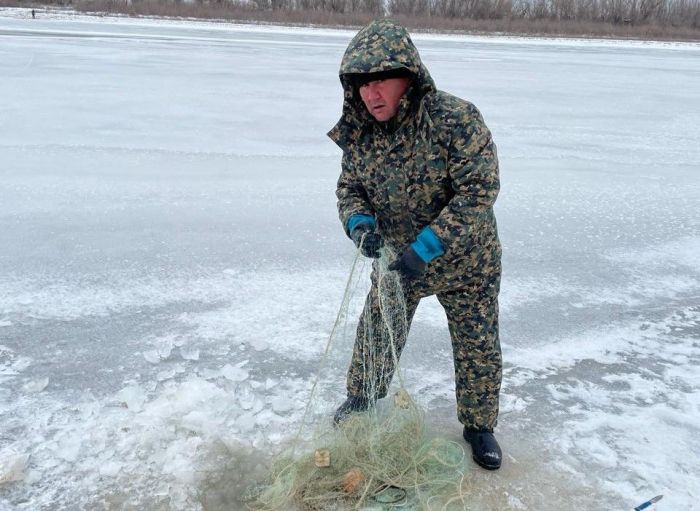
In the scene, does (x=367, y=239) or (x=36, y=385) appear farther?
(x=36, y=385)

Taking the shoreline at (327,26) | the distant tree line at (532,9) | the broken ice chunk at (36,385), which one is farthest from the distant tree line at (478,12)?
the broken ice chunk at (36,385)

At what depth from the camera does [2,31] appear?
52.9 ft

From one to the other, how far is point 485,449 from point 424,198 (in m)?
1.03

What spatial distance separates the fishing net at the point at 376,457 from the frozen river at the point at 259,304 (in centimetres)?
12

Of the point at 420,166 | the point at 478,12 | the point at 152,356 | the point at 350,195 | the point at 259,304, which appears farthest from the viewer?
the point at 478,12

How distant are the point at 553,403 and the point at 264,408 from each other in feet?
4.29

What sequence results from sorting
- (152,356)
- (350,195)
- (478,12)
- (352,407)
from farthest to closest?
1. (478,12)
2. (152,356)
3. (352,407)
4. (350,195)

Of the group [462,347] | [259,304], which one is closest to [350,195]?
[462,347]

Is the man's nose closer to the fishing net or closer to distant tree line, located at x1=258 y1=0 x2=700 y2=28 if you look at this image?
the fishing net

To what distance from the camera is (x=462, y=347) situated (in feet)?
7.60

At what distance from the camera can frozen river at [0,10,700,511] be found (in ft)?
7.88

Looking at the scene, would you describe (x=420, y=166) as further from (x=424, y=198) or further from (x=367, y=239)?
(x=367, y=239)

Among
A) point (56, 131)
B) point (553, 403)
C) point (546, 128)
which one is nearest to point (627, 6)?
point (546, 128)

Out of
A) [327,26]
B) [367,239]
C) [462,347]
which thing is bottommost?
[462,347]
